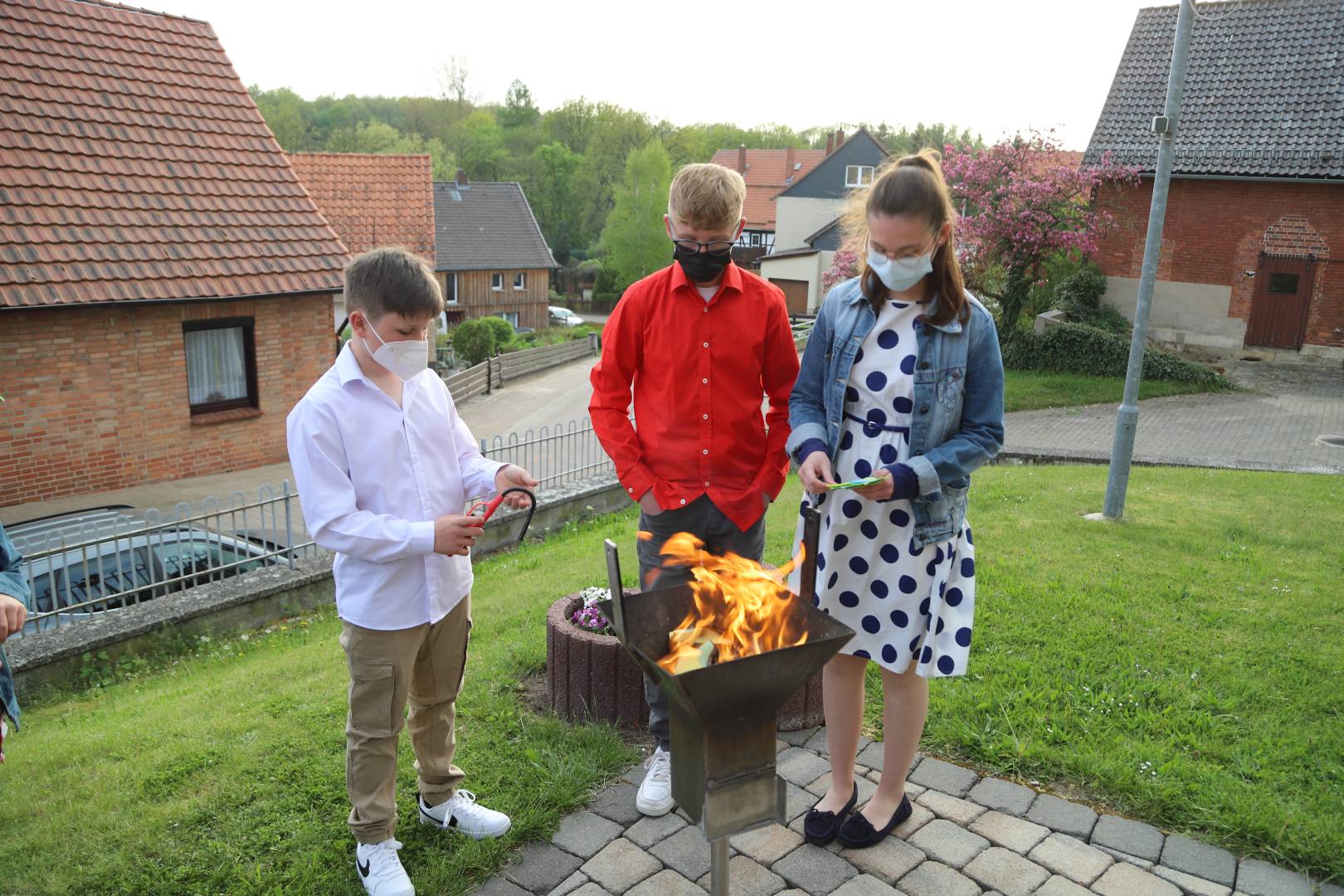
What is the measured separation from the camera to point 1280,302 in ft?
67.8

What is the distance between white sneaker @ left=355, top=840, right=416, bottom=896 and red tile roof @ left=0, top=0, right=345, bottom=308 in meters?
10.5

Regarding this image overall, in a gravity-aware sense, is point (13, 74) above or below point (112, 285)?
above

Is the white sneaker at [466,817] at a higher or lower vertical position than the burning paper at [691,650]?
lower

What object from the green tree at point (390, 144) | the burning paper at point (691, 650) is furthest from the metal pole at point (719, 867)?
the green tree at point (390, 144)

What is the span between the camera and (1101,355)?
19.9 meters

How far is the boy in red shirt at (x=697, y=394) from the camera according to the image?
11.8ft

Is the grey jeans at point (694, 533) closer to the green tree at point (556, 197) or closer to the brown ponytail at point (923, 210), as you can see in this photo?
the brown ponytail at point (923, 210)

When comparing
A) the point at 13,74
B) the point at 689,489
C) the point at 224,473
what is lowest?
the point at 224,473

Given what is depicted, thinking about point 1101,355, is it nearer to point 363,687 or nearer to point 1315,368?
point 1315,368

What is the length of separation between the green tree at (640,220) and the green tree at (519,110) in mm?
27401

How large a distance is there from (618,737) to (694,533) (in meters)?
1.16

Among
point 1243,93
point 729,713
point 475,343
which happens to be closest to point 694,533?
point 729,713

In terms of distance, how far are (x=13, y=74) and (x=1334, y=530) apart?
615 inches

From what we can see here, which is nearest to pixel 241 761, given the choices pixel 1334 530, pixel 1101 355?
pixel 1334 530
